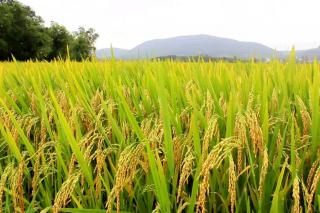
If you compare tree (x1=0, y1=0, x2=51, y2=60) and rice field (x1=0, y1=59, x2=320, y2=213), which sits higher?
tree (x1=0, y1=0, x2=51, y2=60)

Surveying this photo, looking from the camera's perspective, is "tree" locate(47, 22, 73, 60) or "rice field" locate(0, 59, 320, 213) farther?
"tree" locate(47, 22, 73, 60)

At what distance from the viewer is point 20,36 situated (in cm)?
5150

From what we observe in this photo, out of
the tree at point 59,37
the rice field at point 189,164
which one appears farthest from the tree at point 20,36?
the rice field at point 189,164

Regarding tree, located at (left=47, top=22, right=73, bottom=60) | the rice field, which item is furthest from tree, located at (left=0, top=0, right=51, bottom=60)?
the rice field

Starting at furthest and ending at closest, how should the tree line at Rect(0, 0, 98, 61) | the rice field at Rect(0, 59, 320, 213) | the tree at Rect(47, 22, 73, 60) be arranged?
the tree at Rect(47, 22, 73, 60) < the tree line at Rect(0, 0, 98, 61) < the rice field at Rect(0, 59, 320, 213)

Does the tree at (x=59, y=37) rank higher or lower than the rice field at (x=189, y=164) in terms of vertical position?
higher

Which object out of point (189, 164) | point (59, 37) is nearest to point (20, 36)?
point (59, 37)

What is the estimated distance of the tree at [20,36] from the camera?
5017cm

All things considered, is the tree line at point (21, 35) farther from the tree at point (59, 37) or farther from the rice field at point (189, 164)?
the rice field at point (189, 164)

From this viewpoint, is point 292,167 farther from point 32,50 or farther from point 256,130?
point 32,50

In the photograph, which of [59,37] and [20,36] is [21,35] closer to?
[20,36]

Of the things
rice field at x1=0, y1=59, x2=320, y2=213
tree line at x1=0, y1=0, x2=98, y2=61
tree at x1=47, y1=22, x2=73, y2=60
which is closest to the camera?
rice field at x1=0, y1=59, x2=320, y2=213

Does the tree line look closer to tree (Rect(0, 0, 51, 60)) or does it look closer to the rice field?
tree (Rect(0, 0, 51, 60))

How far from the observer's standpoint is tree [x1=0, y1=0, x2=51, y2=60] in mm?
50175
